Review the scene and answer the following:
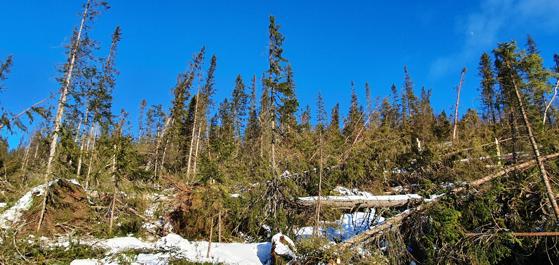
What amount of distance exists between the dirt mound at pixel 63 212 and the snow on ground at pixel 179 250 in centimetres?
111

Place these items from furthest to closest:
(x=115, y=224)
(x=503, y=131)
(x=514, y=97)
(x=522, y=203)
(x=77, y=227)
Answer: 1. (x=503, y=131)
2. (x=115, y=224)
3. (x=77, y=227)
4. (x=522, y=203)
5. (x=514, y=97)

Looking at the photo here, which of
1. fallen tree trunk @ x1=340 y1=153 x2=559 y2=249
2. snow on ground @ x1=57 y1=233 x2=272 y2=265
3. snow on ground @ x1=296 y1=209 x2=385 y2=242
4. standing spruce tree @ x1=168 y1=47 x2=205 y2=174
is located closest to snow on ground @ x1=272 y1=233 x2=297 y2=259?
snow on ground @ x1=57 y1=233 x2=272 y2=265

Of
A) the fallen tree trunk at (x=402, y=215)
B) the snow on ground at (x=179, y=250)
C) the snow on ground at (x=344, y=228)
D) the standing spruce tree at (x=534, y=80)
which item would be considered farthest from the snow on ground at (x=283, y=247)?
the standing spruce tree at (x=534, y=80)

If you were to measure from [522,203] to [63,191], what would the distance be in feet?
38.4

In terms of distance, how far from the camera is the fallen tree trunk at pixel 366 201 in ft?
26.4

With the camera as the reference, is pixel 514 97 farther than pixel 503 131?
No

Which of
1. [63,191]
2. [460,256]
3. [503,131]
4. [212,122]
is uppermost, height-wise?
[212,122]

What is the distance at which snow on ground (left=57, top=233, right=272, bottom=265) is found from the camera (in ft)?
23.4

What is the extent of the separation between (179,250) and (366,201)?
4612 mm

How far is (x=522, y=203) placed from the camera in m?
7.48

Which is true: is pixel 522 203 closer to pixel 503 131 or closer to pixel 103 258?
pixel 503 131

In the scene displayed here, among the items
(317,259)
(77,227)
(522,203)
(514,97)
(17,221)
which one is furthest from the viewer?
(77,227)

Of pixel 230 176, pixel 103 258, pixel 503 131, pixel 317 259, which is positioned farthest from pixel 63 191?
pixel 503 131

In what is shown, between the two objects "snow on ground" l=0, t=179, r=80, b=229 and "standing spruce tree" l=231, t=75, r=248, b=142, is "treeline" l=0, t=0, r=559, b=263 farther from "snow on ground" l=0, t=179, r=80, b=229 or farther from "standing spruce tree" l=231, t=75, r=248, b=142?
"standing spruce tree" l=231, t=75, r=248, b=142
